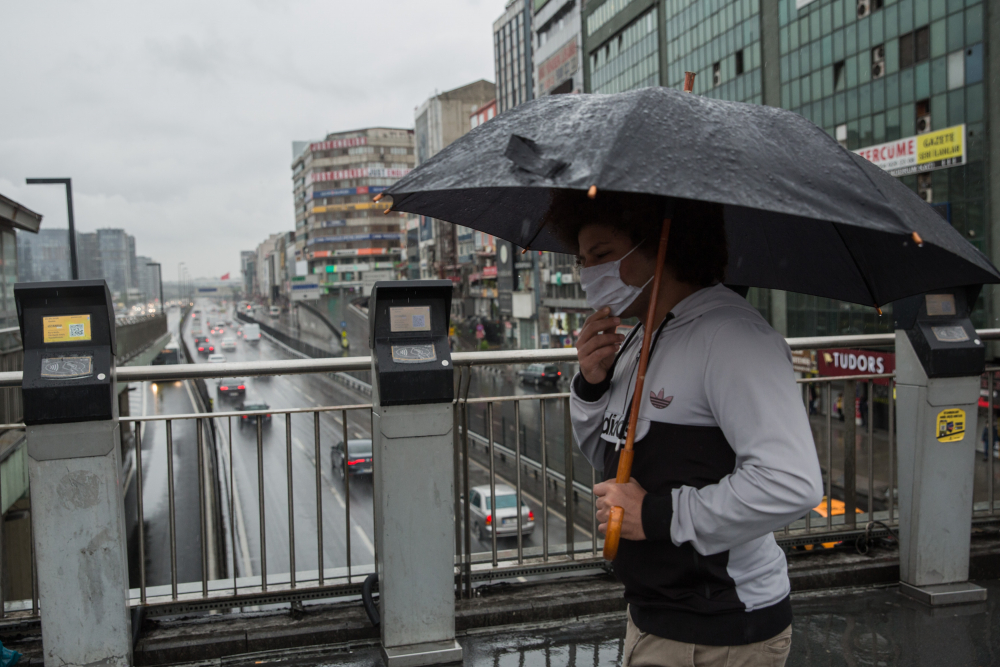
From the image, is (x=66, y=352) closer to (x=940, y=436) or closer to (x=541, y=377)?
Result: (x=940, y=436)

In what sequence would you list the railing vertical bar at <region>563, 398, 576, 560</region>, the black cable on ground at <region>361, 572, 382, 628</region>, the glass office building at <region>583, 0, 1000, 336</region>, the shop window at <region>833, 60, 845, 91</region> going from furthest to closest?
the shop window at <region>833, 60, 845, 91</region>
the glass office building at <region>583, 0, 1000, 336</region>
the railing vertical bar at <region>563, 398, 576, 560</region>
the black cable on ground at <region>361, 572, 382, 628</region>

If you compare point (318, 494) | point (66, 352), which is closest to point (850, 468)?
point (318, 494)

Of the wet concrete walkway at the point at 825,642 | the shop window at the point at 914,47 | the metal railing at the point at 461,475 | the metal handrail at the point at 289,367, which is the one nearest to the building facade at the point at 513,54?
the shop window at the point at 914,47

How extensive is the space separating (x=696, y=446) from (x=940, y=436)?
3272 millimetres

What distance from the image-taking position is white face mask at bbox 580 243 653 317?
1741mm

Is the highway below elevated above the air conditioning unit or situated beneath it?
situated beneath

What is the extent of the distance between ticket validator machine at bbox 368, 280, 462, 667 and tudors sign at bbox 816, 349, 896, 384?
25.3 metres

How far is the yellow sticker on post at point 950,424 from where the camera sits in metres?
4.18

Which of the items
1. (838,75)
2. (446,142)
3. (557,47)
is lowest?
(838,75)

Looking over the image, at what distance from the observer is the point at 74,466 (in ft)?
10.6

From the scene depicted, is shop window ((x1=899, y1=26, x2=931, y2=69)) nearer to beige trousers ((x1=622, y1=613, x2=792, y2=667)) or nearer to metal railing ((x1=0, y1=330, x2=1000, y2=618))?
metal railing ((x1=0, y1=330, x2=1000, y2=618))

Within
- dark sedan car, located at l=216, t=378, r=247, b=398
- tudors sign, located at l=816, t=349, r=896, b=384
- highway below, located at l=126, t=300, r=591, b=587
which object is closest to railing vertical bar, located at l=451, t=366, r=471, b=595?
highway below, located at l=126, t=300, r=591, b=587

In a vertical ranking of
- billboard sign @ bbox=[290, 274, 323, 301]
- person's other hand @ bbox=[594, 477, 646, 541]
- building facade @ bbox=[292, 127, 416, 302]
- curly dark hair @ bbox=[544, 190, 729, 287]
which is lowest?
person's other hand @ bbox=[594, 477, 646, 541]

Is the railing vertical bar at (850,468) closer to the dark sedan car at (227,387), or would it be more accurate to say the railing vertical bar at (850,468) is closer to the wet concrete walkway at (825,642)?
the wet concrete walkway at (825,642)
